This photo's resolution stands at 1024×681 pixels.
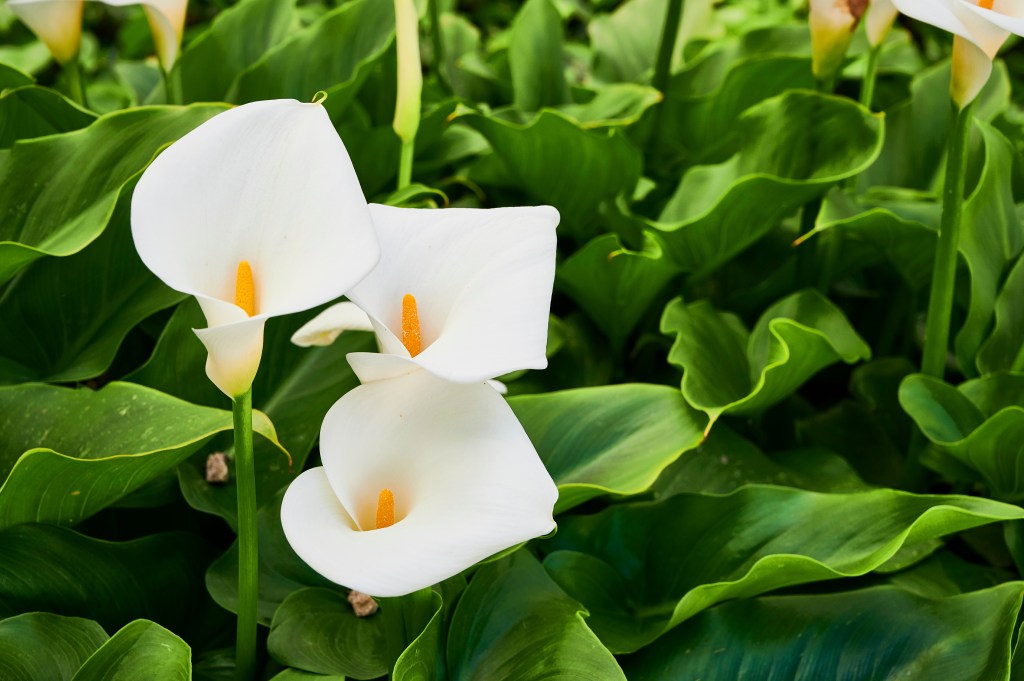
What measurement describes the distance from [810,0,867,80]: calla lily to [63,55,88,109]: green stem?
904 millimetres

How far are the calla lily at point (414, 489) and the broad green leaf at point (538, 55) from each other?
1058mm

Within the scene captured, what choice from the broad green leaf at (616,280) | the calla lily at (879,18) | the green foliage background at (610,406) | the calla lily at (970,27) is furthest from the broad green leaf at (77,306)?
the calla lily at (879,18)

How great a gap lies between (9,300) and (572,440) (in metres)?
0.62

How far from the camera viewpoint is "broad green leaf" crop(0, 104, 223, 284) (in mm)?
1026

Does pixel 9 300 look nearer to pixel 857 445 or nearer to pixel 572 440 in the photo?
pixel 572 440

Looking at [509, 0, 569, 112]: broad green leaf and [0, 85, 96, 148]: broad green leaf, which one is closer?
[0, 85, 96, 148]: broad green leaf

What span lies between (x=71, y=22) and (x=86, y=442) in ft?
1.80

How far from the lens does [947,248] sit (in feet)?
3.55

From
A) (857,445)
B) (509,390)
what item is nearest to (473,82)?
(509,390)

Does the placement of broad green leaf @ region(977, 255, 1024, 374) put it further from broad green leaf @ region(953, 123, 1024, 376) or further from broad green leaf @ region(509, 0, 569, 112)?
broad green leaf @ region(509, 0, 569, 112)

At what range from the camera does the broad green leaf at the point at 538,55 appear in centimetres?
169

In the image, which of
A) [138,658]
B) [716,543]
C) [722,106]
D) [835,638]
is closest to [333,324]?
[138,658]

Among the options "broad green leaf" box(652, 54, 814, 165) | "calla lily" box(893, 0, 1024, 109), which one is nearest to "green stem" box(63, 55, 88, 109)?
"broad green leaf" box(652, 54, 814, 165)

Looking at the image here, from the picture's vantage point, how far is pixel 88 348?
1091 millimetres
